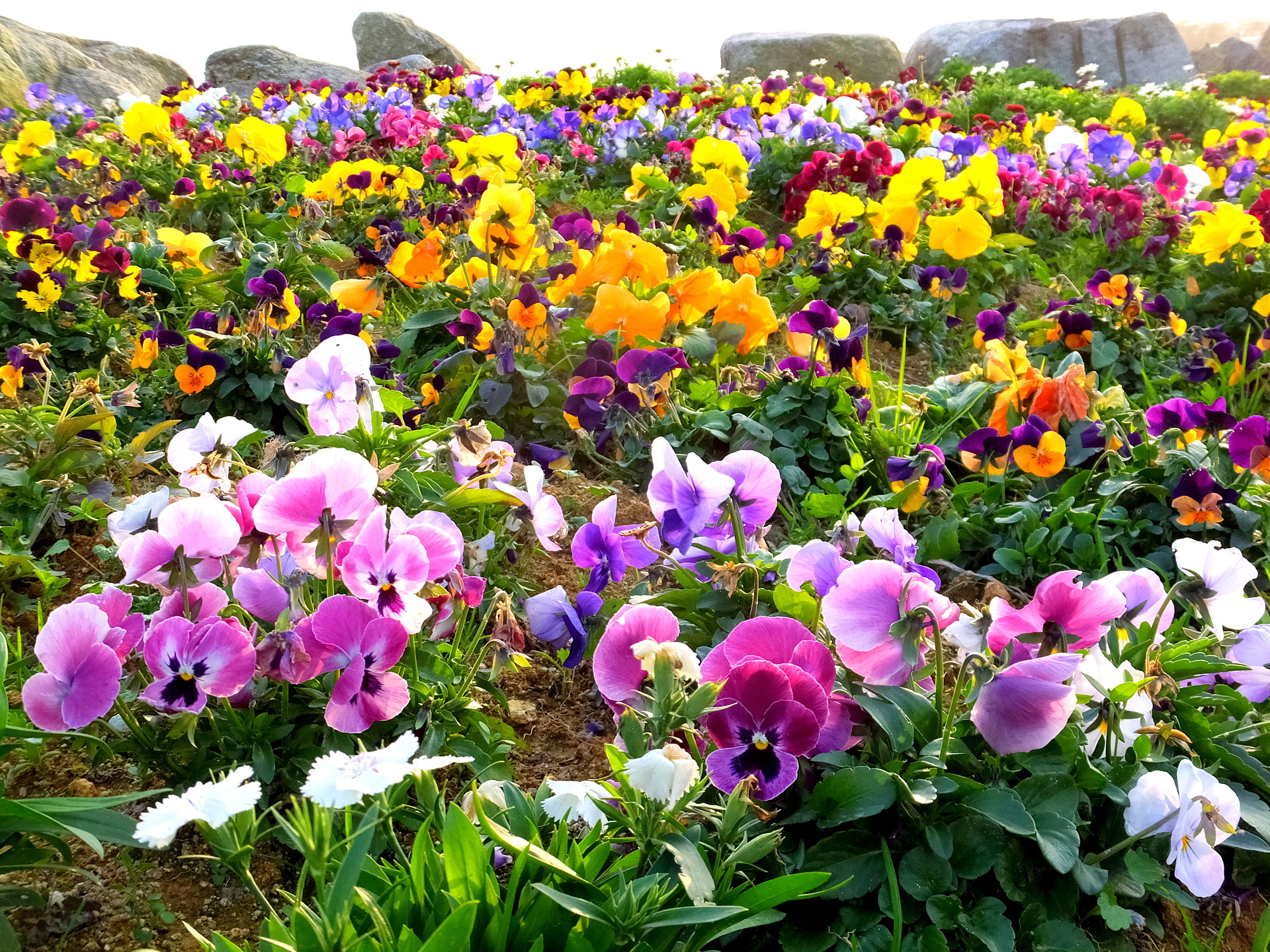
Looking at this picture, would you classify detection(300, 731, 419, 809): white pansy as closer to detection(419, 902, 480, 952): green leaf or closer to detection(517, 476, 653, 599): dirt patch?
detection(419, 902, 480, 952): green leaf

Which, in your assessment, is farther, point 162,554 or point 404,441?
point 404,441

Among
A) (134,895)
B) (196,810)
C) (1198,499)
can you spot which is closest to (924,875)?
(196,810)

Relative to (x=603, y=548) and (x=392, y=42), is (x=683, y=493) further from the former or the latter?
(x=392, y=42)

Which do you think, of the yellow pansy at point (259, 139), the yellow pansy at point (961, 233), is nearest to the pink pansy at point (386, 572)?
the yellow pansy at point (961, 233)

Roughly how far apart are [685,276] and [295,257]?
1.75 metres

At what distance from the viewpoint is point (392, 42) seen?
16.1 metres

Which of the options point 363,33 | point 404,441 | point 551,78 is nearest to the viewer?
point 404,441

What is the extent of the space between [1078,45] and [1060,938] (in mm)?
20859

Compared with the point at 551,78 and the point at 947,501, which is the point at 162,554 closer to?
the point at 947,501

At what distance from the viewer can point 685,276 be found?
319 cm

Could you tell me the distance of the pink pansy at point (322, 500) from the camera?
1327 millimetres

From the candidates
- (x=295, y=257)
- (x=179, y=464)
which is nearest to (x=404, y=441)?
(x=179, y=464)

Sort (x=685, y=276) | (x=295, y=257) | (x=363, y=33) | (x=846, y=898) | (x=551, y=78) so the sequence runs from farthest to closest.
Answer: (x=363, y=33) < (x=551, y=78) < (x=295, y=257) < (x=685, y=276) < (x=846, y=898)

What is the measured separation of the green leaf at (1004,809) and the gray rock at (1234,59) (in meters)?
25.1
